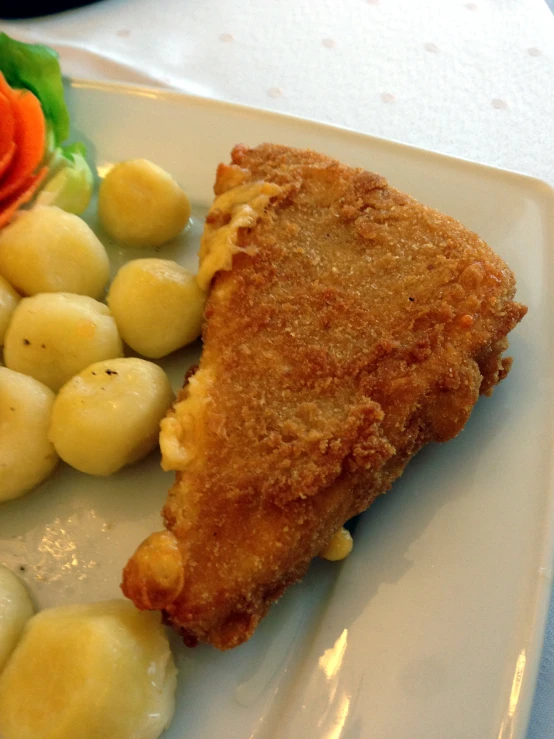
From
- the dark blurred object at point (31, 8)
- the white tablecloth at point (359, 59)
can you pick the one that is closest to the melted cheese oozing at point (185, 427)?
the white tablecloth at point (359, 59)

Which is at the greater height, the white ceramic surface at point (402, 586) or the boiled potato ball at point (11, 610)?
the white ceramic surface at point (402, 586)

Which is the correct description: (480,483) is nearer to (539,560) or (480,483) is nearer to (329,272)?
(539,560)

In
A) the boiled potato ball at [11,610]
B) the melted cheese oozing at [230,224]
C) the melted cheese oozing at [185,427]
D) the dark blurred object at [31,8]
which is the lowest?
the boiled potato ball at [11,610]

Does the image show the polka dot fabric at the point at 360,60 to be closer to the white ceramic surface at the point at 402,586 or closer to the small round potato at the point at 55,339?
the white ceramic surface at the point at 402,586

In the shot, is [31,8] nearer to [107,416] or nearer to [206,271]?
[206,271]

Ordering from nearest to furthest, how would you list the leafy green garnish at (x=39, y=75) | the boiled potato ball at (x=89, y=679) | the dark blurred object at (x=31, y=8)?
the boiled potato ball at (x=89, y=679), the leafy green garnish at (x=39, y=75), the dark blurred object at (x=31, y=8)

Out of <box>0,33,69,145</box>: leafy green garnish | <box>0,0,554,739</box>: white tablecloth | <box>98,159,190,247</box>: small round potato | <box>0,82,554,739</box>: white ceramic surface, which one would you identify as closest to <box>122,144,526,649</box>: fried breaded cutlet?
<box>0,82,554,739</box>: white ceramic surface
